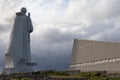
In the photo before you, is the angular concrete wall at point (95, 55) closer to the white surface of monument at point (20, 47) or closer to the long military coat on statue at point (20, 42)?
the white surface of monument at point (20, 47)

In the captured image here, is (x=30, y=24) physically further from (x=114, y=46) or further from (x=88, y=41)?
(x=114, y=46)

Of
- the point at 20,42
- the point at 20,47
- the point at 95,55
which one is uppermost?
the point at 20,42

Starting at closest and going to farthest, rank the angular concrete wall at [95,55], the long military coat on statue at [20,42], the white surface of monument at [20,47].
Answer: the angular concrete wall at [95,55] < the white surface of monument at [20,47] < the long military coat on statue at [20,42]

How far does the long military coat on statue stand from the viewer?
5178 cm

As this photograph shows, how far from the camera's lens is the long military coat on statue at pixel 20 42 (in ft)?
170

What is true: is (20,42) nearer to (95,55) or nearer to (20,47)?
(20,47)

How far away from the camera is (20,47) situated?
172 feet

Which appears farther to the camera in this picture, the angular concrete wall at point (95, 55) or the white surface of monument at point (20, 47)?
the white surface of monument at point (20, 47)

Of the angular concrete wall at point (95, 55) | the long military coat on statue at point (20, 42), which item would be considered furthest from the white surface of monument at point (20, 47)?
the angular concrete wall at point (95, 55)

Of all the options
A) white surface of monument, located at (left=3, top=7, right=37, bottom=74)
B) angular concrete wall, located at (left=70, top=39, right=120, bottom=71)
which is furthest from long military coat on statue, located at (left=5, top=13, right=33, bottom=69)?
angular concrete wall, located at (left=70, top=39, right=120, bottom=71)

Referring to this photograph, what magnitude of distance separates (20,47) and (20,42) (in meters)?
0.76

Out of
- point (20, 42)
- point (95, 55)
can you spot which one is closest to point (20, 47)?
point (20, 42)

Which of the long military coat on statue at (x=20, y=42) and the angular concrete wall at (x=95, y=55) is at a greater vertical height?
the long military coat on statue at (x=20, y=42)

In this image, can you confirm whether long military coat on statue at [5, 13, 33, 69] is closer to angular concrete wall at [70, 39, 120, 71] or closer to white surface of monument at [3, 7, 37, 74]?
white surface of monument at [3, 7, 37, 74]
